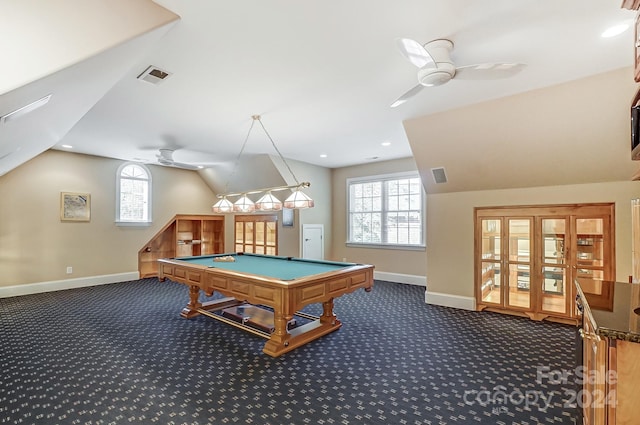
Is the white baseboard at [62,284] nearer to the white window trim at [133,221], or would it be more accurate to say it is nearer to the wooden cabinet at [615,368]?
the white window trim at [133,221]

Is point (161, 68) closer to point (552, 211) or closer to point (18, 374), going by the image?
point (18, 374)

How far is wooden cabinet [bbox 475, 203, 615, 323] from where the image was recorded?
4195 millimetres

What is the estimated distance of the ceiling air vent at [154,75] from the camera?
9.61 feet

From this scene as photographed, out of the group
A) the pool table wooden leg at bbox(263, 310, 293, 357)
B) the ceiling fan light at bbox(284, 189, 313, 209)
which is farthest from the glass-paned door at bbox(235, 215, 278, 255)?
the pool table wooden leg at bbox(263, 310, 293, 357)

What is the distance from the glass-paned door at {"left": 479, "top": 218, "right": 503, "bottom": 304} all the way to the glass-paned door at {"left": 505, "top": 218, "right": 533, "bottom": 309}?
0.16m

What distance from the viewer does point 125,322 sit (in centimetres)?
435

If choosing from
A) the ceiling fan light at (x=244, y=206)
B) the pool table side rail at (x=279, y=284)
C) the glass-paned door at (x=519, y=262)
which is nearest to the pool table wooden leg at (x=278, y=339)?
the pool table side rail at (x=279, y=284)

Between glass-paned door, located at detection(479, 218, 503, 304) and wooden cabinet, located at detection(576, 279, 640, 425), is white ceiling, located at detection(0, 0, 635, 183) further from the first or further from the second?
glass-paned door, located at detection(479, 218, 503, 304)

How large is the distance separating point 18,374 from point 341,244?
6261mm

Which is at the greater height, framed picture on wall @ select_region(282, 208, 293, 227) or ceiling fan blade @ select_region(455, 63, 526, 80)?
ceiling fan blade @ select_region(455, 63, 526, 80)

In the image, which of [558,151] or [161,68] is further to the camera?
[558,151]

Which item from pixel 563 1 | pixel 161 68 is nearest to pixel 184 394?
pixel 161 68

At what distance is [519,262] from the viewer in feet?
15.4

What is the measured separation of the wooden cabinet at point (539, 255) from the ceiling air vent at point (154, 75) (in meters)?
4.72
